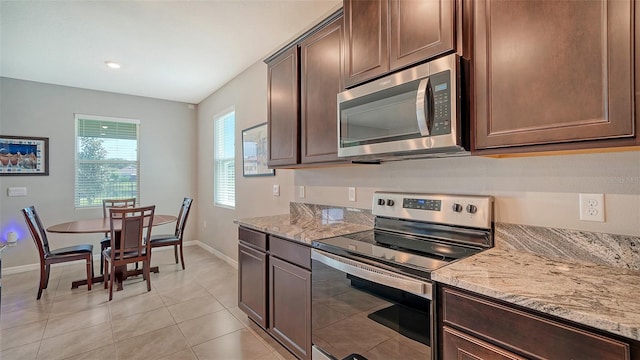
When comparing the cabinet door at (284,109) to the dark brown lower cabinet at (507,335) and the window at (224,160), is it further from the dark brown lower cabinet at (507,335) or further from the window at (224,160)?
the window at (224,160)

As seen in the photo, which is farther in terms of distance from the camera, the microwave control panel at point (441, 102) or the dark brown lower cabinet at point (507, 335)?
the microwave control panel at point (441, 102)

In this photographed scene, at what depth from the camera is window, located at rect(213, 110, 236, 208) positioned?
4.46 metres

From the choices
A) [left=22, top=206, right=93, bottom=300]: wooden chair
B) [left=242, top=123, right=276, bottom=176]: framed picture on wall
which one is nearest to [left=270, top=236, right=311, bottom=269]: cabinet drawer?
[left=242, top=123, right=276, bottom=176]: framed picture on wall

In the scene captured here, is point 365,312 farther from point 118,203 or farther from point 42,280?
point 118,203

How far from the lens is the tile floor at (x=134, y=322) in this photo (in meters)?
2.23

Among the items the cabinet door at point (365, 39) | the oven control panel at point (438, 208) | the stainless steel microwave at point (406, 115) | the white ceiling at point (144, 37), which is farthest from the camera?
the white ceiling at point (144, 37)

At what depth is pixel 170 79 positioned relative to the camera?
4.23 metres

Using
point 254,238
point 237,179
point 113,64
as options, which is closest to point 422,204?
point 254,238

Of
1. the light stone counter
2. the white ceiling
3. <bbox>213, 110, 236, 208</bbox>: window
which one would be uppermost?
the white ceiling

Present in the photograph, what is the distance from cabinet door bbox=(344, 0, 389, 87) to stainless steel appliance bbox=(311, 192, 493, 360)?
81 cm

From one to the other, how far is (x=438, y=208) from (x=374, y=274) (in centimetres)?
61

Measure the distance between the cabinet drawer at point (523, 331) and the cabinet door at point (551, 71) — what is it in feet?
2.15

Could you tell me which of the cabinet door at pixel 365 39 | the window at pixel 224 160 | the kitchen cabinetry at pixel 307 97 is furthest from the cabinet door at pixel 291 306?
the window at pixel 224 160

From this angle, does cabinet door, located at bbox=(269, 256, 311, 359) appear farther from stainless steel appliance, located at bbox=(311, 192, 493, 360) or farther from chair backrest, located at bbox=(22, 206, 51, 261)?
chair backrest, located at bbox=(22, 206, 51, 261)
